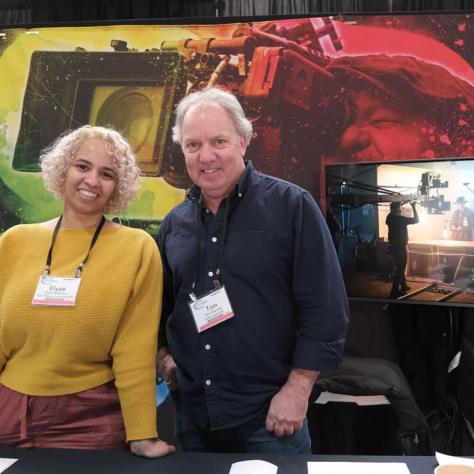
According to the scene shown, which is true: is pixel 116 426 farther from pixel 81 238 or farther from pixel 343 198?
pixel 343 198

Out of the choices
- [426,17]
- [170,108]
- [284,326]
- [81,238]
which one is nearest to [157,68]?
[170,108]

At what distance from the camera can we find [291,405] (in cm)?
131

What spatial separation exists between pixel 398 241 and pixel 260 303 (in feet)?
3.78

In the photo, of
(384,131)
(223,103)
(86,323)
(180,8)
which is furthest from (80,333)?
(180,8)

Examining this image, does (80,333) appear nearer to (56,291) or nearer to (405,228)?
(56,291)

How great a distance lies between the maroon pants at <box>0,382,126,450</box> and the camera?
1.19 m

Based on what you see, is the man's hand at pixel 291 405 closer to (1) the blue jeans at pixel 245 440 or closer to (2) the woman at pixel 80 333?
(1) the blue jeans at pixel 245 440

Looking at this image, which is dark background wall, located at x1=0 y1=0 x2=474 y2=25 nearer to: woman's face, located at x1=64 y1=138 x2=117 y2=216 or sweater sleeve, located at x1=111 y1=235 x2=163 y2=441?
woman's face, located at x1=64 y1=138 x2=117 y2=216

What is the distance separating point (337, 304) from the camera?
1.32m

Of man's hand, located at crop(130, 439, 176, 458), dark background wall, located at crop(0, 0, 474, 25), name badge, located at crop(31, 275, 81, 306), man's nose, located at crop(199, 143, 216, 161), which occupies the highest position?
dark background wall, located at crop(0, 0, 474, 25)

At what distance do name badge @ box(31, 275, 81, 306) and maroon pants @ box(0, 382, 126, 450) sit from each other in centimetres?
23

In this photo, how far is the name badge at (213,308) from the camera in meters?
1.32

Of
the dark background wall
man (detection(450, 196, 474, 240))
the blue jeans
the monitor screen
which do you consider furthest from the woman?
the dark background wall

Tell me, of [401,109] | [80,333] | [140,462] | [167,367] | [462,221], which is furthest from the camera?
[401,109]
